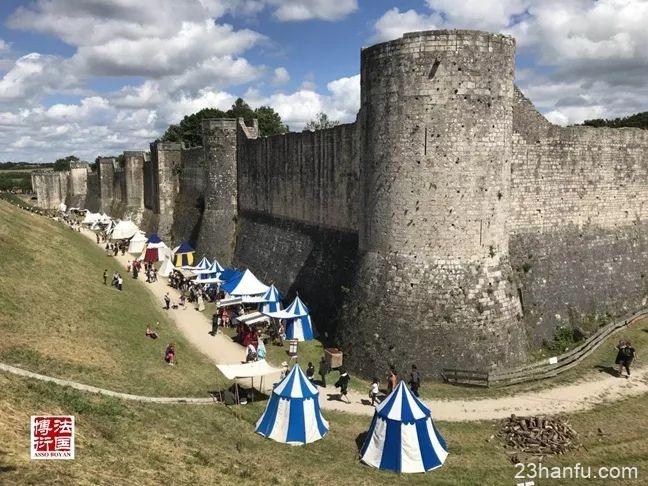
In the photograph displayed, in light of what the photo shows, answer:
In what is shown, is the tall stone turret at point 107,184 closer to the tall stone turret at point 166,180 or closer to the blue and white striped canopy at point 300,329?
the tall stone turret at point 166,180

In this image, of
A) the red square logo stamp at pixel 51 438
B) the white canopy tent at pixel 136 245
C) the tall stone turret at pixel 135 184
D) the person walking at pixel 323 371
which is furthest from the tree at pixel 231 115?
the red square logo stamp at pixel 51 438

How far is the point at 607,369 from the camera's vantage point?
632 inches

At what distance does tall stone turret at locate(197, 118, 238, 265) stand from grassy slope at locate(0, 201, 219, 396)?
22.2 feet

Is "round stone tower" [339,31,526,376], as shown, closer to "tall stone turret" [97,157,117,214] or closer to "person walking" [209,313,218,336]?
"person walking" [209,313,218,336]

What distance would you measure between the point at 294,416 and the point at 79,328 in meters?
8.34

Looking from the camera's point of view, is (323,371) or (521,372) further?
(323,371)

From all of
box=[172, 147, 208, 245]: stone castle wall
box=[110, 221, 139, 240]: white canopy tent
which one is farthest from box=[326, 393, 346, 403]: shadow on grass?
box=[110, 221, 139, 240]: white canopy tent

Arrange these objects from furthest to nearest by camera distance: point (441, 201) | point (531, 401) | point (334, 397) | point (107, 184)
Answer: point (107, 184) < point (441, 201) < point (334, 397) < point (531, 401)

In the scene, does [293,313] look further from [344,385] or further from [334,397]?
[344,385]

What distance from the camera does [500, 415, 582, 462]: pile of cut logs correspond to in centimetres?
1166

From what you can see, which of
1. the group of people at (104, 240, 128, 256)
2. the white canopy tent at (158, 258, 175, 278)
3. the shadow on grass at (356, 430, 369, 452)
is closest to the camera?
the shadow on grass at (356, 430, 369, 452)

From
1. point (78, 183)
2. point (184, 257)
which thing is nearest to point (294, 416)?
point (184, 257)

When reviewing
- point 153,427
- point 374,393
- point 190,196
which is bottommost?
point 374,393

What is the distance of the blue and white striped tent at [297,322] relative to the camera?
62.1ft
